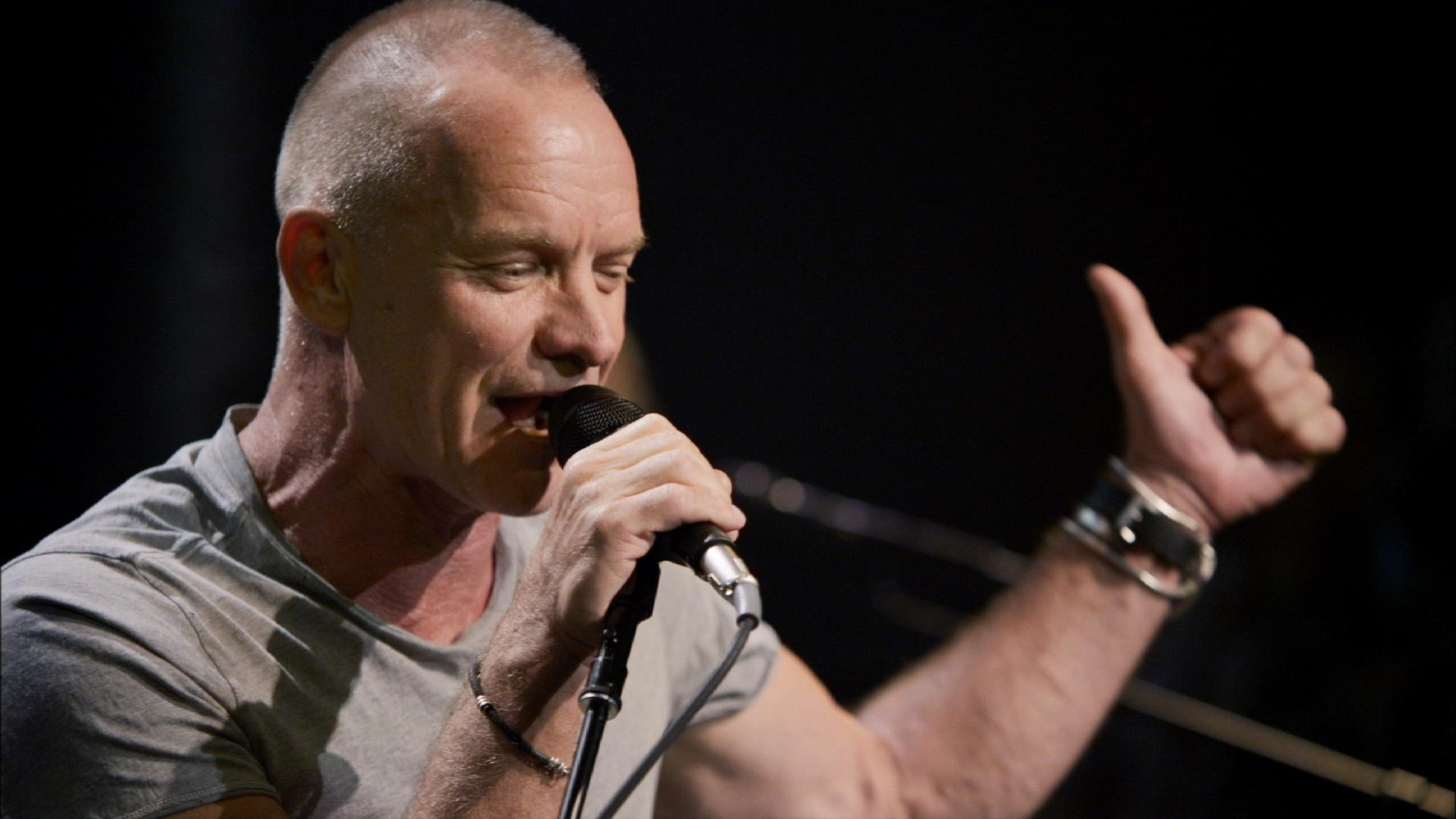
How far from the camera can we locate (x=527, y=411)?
1.24m

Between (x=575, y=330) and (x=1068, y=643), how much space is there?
2.69 ft

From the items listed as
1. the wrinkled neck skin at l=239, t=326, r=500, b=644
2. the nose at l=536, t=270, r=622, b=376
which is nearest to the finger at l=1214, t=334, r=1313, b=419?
the nose at l=536, t=270, r=622, b=376

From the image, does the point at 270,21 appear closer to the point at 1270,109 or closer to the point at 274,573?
the point at 274,573

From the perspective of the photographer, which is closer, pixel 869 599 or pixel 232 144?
pixel 232 144

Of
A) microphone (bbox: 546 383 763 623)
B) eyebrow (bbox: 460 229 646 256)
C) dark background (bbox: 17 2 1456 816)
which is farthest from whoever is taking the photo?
dark background (bbox: 17 2 1456 816)

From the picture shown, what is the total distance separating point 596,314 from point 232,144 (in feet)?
2.95

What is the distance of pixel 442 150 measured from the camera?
1189 millimetres

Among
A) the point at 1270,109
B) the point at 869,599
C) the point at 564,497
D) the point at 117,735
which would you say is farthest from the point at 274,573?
the point at 1270,109

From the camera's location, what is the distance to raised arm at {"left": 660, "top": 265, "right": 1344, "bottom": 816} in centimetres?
162

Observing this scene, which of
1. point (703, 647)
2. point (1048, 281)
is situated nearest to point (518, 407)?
point (703, 647)

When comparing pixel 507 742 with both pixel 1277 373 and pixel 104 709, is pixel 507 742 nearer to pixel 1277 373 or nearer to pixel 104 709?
pixel 104 709

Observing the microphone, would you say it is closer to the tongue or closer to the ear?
the tongue

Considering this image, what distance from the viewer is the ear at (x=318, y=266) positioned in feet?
4.06

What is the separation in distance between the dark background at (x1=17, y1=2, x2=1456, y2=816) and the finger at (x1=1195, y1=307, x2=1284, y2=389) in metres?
1.03
